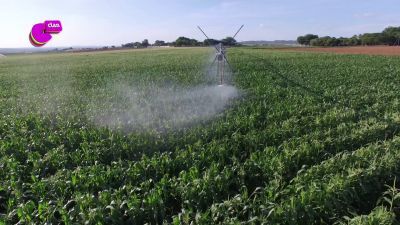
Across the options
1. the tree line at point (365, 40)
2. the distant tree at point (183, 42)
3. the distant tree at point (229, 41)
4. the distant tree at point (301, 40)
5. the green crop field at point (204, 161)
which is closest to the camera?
the green crop field at point (204, 161)

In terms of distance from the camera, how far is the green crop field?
5.32 metres

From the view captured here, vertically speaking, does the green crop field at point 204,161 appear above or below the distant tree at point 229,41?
below

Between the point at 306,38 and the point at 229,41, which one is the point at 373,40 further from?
the point at 229,41

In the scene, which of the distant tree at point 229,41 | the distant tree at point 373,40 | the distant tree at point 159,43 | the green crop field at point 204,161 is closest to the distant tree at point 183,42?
the distant tree at point 159,43

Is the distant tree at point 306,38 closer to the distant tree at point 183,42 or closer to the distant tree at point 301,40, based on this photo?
the distant tree at point 301,40

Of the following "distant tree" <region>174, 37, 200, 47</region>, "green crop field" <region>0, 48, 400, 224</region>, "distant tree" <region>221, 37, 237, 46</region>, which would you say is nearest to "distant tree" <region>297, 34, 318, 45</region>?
"distant tree" <region>174, 37, 200, 47</region>

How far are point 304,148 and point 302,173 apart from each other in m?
0.99

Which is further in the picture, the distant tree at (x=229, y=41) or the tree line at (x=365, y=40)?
the tree line at (x=365, y=40)

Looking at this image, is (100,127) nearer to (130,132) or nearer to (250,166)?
(130,132)

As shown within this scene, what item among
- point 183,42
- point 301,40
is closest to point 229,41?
point 183,42

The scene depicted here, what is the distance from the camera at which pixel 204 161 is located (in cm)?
744

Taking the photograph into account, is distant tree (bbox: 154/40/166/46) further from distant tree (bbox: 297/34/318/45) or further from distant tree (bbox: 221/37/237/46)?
distant tree (bbox: 221/37/237/46)

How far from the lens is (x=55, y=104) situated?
15.0 meters

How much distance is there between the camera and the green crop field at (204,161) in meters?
5.32
